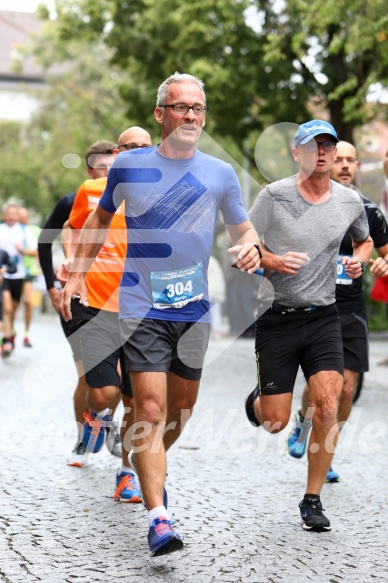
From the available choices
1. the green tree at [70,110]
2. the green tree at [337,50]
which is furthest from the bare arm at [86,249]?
the green tree at [70,110]

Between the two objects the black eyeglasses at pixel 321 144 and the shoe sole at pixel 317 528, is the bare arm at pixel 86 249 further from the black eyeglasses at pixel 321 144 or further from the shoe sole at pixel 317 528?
the shoe sole at pixel 317 528

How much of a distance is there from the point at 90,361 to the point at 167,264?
1607 mm

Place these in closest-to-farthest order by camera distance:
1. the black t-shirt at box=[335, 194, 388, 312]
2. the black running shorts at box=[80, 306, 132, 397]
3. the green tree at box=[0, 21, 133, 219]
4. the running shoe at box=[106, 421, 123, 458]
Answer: the black running shorts at box=[80, 306, 132, 397] → the black t-shirt at box=[335, 194, 388, 312] → the running shoe at box=[106, 421, 123, 458] → the green tree at box=[0, 21, 133, 219]

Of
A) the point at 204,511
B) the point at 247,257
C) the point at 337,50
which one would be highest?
the point at 337,50

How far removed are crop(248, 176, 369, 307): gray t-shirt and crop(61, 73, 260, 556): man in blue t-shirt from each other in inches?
25.6

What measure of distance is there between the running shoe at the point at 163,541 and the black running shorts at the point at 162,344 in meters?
0.75

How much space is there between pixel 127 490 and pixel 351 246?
1999 millimetres

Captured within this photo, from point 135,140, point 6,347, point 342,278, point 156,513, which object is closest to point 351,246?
point 342,278

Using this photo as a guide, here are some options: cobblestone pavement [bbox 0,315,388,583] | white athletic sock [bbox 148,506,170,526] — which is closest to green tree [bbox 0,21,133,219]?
cobblestone pavement [bbox 0,315,388,583]

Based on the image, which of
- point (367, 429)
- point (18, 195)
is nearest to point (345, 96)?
point (367, 429)

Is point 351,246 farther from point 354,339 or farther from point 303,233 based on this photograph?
point 303,233

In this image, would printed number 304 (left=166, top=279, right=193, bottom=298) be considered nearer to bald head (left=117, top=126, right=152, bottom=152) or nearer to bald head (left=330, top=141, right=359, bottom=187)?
bald head (left=117, top=126, right=152, bottom=152)

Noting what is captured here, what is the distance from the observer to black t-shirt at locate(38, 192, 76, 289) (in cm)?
756

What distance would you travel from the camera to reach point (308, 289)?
583cm
